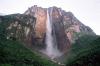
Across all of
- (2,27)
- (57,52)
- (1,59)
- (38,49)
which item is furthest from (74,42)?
(1,59)

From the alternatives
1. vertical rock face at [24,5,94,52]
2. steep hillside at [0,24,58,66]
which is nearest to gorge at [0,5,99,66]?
vertical rock face at [24,5,94,52]

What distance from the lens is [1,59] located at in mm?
83188

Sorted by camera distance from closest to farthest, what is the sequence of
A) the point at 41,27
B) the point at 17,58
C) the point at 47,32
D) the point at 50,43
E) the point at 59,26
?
1. the point at 17,58
2. the point at 50,43
3. the point at 41,27
4. the point at 59,26
5. the point at 47,32

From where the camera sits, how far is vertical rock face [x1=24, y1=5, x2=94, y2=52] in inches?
5164

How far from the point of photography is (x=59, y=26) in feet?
449

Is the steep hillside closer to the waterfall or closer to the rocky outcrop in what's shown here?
the rocky outcrop

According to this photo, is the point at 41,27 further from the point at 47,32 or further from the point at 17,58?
the point at 17,58

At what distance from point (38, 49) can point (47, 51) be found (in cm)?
Result: 511

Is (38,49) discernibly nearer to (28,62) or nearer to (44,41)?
(44,41)

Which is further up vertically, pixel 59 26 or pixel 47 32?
pixel 59 26

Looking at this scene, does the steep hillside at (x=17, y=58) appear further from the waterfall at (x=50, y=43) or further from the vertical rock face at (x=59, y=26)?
the vertical rock face at (x=59, y=26)

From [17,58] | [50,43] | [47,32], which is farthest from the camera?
[47,32]

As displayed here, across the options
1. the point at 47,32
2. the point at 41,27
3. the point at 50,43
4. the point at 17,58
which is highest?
the point at 41,27

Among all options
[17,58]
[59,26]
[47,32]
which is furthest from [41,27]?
[17,58]
